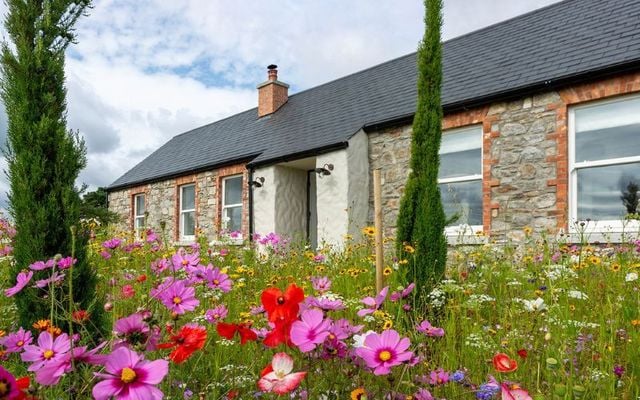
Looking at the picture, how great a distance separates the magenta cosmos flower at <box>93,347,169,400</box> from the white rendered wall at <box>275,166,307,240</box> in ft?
31.1

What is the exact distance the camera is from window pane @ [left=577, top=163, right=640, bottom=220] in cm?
644

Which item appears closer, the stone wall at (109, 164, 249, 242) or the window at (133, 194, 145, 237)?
the stone wall at (109, 164, 249, 242)

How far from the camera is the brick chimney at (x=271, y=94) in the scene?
573 inches

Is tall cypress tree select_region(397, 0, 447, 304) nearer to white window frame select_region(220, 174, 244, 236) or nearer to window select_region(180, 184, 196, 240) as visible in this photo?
white window frame select_region(220, 174, 244, 236)

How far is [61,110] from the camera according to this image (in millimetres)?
3541

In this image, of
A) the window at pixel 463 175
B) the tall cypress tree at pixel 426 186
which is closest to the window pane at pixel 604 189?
the window at pixel 463 175

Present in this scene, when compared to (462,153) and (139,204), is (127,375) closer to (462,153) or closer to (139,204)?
(462,153)

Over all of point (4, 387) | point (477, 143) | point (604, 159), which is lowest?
point (4, 387)

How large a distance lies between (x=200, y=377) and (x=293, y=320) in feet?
5.90

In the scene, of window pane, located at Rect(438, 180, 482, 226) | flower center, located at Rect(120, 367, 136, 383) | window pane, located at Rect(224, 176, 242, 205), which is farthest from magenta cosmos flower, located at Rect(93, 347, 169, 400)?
window pane, located at Rect(224, 176, 242, 205)

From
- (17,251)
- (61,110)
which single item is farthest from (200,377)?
(61,110)

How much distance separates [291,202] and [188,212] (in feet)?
14.3

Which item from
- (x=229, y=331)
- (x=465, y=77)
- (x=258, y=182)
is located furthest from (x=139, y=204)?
(x=229, y=331)

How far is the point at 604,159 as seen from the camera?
6570mm
